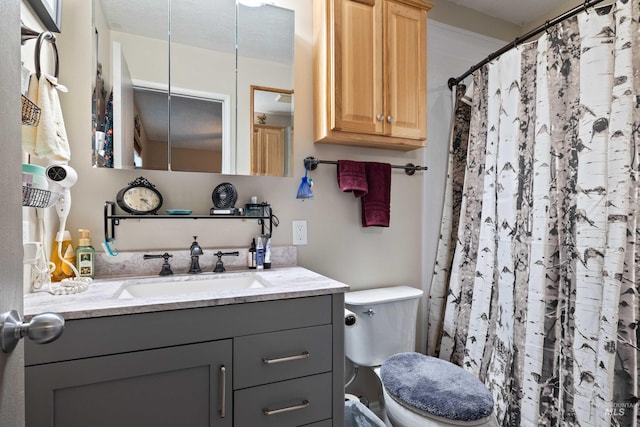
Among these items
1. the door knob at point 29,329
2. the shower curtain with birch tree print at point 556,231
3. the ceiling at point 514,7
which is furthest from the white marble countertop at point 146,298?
the ceiling at point 514,7

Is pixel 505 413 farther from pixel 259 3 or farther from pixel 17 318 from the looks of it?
pixel 259 3

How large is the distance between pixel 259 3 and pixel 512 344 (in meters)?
2.11

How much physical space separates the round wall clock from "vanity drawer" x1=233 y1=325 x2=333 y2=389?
74 cm

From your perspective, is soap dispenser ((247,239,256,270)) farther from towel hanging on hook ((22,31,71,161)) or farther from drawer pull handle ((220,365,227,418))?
towel hanging on hook ((22,31,71,161))

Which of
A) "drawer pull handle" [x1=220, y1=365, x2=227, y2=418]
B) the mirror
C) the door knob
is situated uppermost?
the mirror

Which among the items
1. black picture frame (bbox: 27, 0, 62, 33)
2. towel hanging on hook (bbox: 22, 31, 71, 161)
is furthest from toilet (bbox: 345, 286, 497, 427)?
black picture frame (bbox: 27, 0, 62, 33)

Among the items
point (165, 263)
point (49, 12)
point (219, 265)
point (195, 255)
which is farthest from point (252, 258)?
point (49, 12)

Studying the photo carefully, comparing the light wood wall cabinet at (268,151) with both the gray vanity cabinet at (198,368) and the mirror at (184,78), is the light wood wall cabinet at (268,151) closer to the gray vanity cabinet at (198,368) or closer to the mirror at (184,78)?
the mirror at (184,78)

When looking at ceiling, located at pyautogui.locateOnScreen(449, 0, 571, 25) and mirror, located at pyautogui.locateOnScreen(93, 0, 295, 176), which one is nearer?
mirror, located at pyautogui.locateOnScreen(93, 0, 295, 176)

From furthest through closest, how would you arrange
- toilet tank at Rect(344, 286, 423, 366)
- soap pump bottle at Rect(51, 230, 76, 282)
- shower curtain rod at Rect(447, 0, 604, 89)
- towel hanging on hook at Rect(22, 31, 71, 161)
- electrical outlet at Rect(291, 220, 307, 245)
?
1. electrical outlet at Rect(291, 220, 307, 245)
2. toilet tank at Rect(344, 286, 423, 366)
3. shower curtain rod at Rect(447, 0, 604, 89)
4. soap pump bottle at Rect(51, 230, 76, 282)
5. towel hanging on hook at Rect(22, 31, 71, 161)

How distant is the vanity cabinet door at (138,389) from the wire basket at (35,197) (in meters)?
0.44

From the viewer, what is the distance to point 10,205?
20.9 inches

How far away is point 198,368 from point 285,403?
0.33m

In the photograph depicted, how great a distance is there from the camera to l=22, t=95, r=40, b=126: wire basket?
87cm
